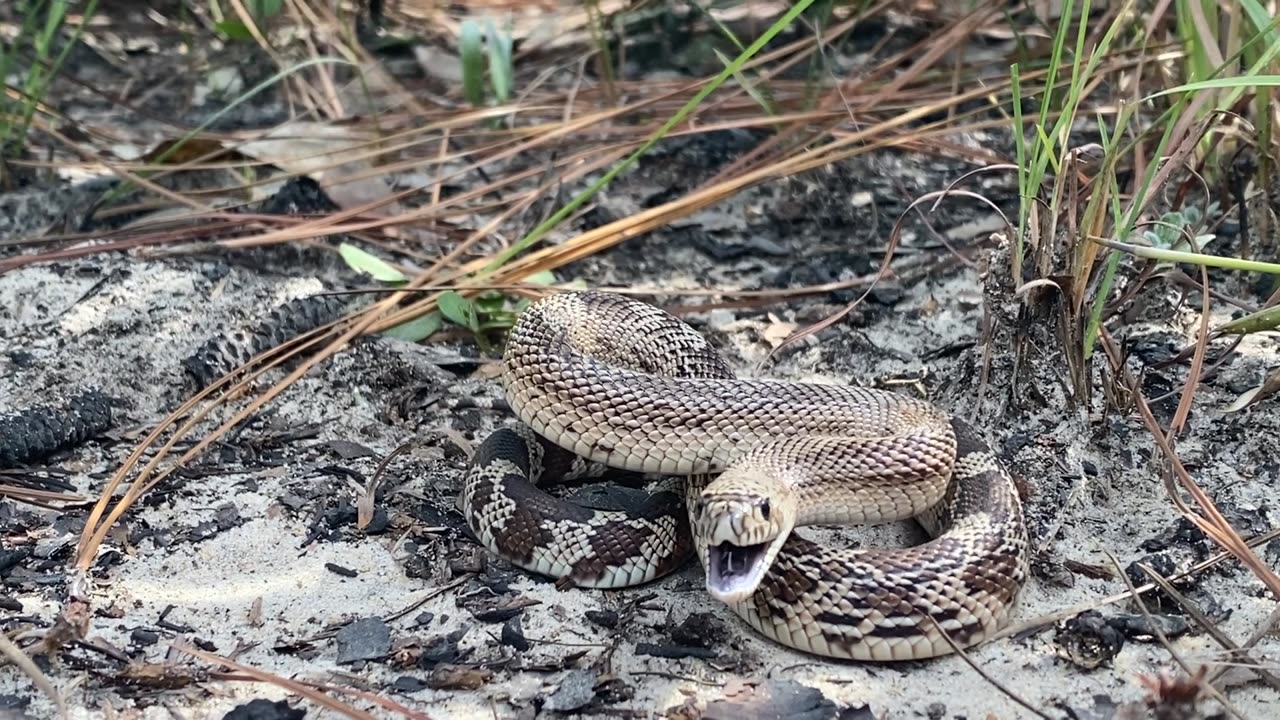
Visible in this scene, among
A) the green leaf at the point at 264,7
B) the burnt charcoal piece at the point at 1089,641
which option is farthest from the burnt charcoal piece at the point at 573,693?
the green leaf at the point at 264,7

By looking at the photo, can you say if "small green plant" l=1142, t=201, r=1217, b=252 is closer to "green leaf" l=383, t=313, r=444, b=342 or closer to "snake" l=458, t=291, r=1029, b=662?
"snake" l=458, t=291, r=1029, b=662

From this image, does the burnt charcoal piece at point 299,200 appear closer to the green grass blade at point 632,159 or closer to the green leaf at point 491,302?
the green grass blade at point 632,159

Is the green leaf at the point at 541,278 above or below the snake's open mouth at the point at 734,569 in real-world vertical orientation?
above

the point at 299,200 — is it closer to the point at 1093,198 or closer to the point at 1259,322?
the point at 1093,198

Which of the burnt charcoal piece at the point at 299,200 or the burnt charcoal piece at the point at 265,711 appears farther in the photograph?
the burnt charcoal piece at the point at 299,200

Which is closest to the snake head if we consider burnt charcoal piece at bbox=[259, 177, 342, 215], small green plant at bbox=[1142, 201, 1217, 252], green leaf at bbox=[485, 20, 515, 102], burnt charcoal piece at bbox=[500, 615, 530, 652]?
burnt charcoal piece at bbox=[500, 615, 530, 652]
